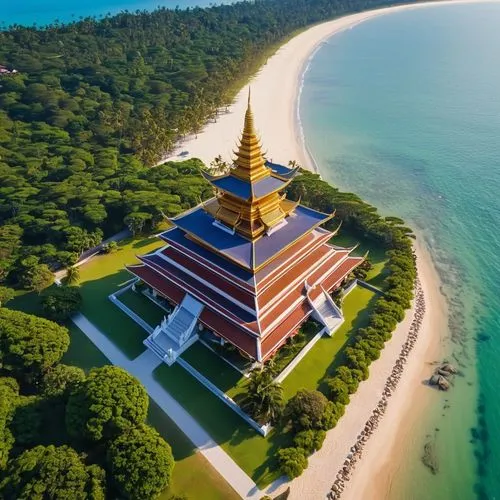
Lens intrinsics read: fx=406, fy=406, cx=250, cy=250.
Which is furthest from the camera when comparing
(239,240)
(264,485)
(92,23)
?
(92,23)

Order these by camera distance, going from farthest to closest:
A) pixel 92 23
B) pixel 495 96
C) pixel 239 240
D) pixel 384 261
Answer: pixel 92 23 < pixel 495 96 < pixel 384 261 < pixel 239 240

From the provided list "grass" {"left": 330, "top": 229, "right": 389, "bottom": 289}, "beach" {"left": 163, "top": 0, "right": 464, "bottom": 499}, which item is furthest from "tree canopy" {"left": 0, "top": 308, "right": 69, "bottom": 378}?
"grass" {"left": 330, "top": 229, "right": 389, "bottom": 289}

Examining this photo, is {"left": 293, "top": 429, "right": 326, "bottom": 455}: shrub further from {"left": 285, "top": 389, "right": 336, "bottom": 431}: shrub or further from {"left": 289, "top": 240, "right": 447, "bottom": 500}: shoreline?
{"left": 289, "top": 240, "right": 447, "bottom": 500}: shoreline

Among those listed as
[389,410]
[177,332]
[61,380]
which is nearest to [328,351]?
[389,410]

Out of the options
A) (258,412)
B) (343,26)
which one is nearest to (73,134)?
(258,412)

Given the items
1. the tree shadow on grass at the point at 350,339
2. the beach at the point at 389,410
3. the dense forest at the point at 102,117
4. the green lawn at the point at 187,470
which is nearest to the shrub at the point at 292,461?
the beach at the point at 389,410

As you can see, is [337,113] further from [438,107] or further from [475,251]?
[475,251]

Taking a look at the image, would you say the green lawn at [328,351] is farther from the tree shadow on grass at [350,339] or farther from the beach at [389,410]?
the beach at [389,410]
